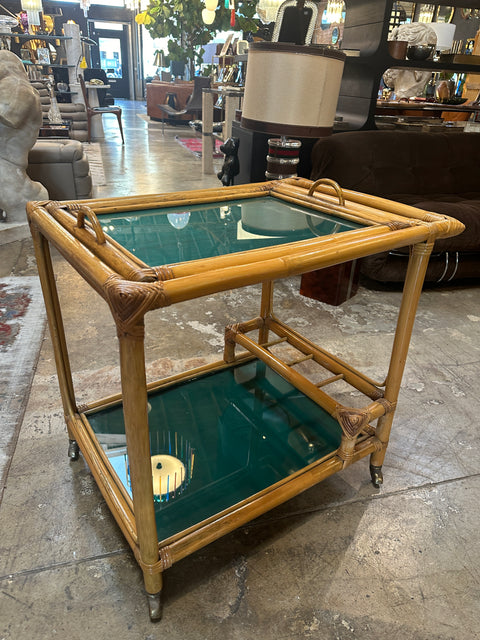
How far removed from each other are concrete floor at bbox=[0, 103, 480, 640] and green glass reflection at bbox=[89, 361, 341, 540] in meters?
0.14

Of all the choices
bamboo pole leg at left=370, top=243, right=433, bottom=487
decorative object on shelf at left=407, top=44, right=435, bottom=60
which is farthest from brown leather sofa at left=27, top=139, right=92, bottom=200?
bamboo pole leg at left=370, top=243, right=433, bottom=487

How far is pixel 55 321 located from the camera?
122 cm

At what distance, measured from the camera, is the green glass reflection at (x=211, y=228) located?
3.04 feet

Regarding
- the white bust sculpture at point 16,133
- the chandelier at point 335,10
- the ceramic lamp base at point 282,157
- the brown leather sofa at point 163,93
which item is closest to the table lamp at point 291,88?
the ceramic lamp base at point 282,157

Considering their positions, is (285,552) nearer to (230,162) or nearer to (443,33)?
(230,162)

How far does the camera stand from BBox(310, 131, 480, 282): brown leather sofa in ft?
8.80

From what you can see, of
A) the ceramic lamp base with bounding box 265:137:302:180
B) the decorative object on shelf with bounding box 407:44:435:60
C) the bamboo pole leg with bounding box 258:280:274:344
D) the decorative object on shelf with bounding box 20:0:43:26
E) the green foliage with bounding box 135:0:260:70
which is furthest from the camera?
the green foliage with bounding box 135:0:260:70

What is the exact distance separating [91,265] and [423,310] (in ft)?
7.29

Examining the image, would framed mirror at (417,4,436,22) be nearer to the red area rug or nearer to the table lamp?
the red area rug

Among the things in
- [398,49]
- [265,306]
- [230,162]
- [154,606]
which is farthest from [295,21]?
[154,606]

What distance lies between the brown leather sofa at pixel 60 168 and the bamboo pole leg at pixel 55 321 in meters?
3.01

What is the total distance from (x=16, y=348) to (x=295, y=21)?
1834 mm

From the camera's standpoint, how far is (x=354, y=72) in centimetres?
337

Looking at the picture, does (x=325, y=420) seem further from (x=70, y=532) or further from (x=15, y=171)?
(x=15, y=171)
